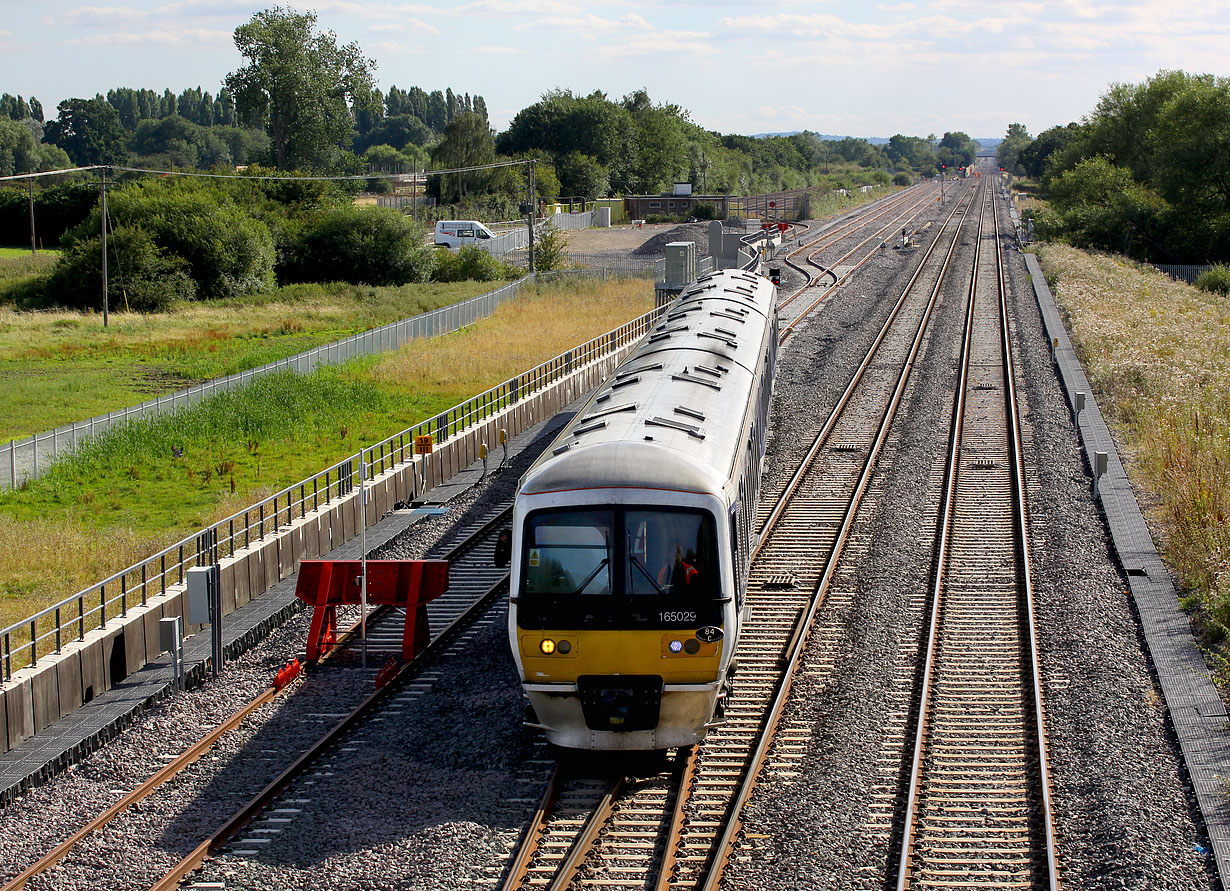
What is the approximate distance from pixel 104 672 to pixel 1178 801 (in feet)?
34.4

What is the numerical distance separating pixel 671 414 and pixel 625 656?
120 inches

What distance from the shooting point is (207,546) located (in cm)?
1558

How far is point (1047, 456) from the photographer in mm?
23391

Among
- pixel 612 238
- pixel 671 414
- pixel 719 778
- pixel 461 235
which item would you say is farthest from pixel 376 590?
pixel 612 238

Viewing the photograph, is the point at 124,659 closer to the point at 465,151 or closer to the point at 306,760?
the point at 306,760

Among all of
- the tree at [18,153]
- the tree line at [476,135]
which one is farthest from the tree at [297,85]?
the tree at [18,153]

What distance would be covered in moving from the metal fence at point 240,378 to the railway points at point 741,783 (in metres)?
15.0

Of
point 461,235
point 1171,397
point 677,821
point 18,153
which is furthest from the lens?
point 18,153

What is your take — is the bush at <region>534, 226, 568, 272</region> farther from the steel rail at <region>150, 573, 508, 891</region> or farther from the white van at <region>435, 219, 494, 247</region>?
the steel rail at <region>150, 573, 508, 891</region>

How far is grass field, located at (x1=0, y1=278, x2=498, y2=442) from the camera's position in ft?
112

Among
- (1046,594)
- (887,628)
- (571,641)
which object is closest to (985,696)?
(887,628)

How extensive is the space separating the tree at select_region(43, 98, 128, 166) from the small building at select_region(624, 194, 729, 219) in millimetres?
98835

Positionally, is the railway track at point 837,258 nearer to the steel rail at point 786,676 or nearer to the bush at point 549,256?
the bush at point 549,256

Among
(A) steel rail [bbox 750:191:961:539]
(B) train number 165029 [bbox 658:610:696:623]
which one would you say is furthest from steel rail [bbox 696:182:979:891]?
(B) train number 165029 [bbox 658:610:696:623]
